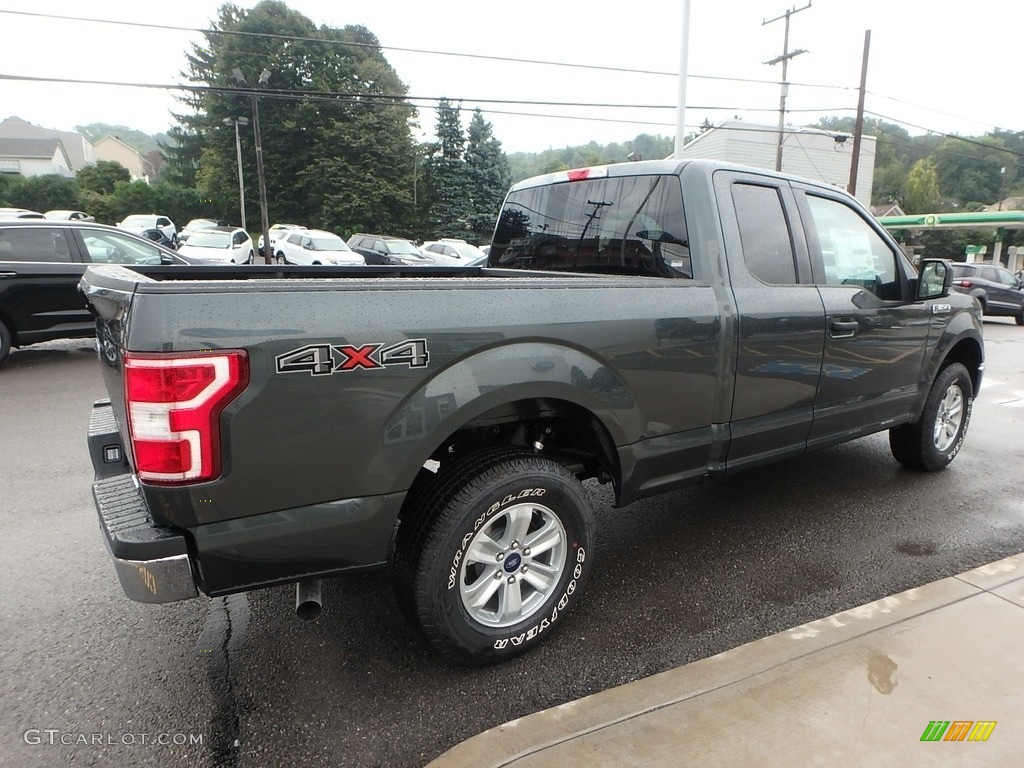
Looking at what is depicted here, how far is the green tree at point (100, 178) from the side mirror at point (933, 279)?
5644 centimetres

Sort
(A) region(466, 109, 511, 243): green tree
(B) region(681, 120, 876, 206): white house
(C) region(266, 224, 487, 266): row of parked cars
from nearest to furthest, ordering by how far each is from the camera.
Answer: (C) region(266, 224, 487, 266): row of parked cars < (B) region(681, 120, 876, 206): white house < (A) region(466, 109, 511, 243): green tree

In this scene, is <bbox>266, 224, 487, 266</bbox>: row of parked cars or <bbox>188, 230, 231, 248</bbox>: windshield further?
<bbox>266, 224, 487, 266</bbox>: row of parked cars

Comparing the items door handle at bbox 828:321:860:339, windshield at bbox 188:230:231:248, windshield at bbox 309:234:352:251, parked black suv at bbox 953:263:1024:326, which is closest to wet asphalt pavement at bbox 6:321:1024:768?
door handle at bbox 828:321:860:339

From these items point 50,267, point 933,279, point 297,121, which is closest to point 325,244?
point 50,267

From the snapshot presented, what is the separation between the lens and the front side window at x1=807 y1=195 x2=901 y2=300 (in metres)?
3.71

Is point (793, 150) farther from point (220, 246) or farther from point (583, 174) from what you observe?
point (583, 174)

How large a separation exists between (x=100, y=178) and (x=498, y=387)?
58.3 metres

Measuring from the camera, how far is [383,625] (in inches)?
112

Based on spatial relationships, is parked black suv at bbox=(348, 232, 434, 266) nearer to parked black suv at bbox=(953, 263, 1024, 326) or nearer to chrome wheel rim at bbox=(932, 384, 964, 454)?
parked black suv at bbox=(953, 263, 1024, 326)

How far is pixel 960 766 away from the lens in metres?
2.03

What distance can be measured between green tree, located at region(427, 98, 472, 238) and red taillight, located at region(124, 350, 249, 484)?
137 ft

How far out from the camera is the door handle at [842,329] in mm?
3538

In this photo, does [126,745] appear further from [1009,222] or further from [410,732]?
[1009,222]

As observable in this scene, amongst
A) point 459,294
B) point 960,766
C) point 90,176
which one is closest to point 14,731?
point 459,294
